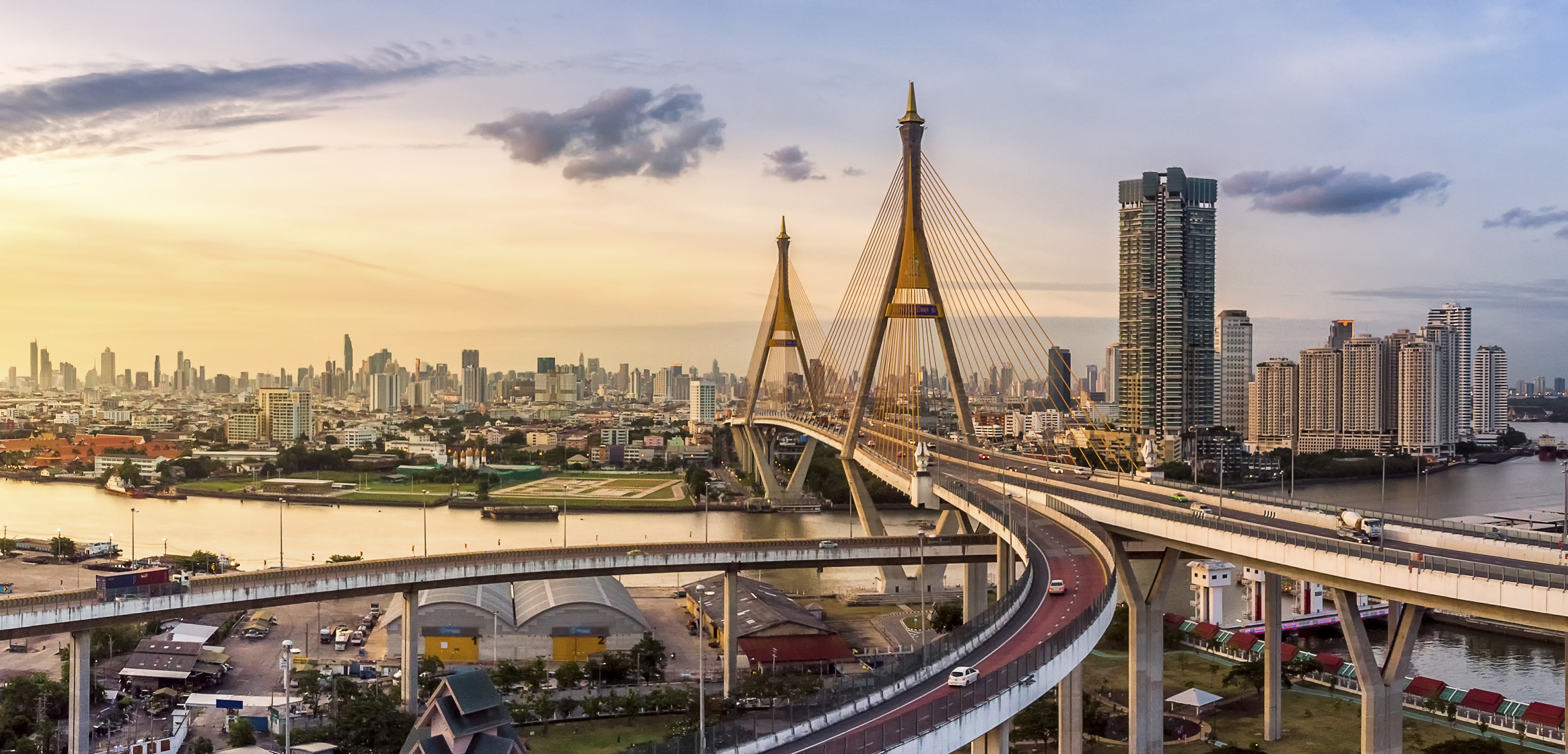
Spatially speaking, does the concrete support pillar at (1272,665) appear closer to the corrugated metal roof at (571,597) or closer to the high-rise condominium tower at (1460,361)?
the corrugated metal roof at (571,597)

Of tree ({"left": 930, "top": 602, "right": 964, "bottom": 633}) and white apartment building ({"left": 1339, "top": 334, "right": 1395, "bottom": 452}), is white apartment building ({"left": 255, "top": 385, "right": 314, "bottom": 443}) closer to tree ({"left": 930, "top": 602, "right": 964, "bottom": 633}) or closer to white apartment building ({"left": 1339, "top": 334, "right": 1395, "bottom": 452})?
tree ({"left": 930, "top": 602, "right": 964, "bottom": 633})

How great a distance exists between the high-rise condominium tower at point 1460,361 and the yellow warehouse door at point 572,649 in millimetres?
55934

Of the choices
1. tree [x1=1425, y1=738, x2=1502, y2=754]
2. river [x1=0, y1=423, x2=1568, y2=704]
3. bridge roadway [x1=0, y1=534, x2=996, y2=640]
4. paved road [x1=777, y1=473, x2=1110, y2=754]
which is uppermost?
paved road [x1=777, y1=473, x2=1110, y2=754]

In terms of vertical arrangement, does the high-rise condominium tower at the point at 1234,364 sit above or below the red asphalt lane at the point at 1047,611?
above

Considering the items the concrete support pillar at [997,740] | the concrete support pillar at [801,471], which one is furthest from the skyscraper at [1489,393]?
the concrete support pillar at [997,740]

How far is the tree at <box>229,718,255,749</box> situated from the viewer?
535 inches

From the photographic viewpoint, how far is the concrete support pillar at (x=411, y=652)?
15227 mm

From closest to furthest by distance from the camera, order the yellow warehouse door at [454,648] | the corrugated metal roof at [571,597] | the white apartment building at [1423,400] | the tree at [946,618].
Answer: the yellow warehouse door at [454,648] → the corrugated metal roof at [571,597] → the tree at [946,618] → the white apartment building at [1423,400]

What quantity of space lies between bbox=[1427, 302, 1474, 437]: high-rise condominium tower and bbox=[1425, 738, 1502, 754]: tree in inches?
2103

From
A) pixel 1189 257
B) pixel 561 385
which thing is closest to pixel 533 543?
pixel 1189 257

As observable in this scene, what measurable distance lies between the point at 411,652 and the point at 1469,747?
1330cm

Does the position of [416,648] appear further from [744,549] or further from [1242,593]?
[1242,593]

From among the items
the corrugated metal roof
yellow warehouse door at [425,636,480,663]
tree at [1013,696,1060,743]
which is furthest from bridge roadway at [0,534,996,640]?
tree at [1013,696,1060,743]

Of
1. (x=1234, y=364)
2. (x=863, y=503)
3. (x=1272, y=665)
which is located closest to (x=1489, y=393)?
(x=1234, y=364)
